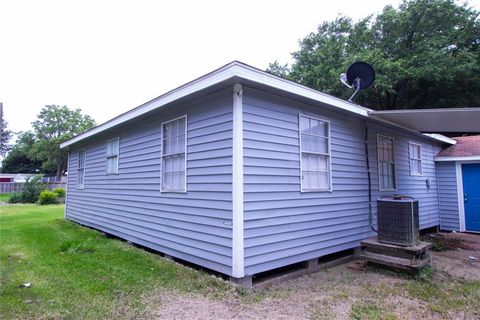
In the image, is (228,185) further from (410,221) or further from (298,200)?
(410,221)

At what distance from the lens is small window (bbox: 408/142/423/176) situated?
7.88 metres

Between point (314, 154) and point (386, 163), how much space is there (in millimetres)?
2798

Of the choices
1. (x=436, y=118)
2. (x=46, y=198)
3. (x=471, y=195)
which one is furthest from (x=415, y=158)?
(x=46, y=198)

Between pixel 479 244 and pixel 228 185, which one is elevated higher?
pixel 228 185

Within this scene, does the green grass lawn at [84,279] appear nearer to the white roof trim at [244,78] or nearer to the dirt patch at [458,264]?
the white roof trim at [244,78]

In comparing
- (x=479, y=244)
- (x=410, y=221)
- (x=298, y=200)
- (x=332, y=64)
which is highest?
(x=332, y=64)

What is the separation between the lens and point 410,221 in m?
4.55

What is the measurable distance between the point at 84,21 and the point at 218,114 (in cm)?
664

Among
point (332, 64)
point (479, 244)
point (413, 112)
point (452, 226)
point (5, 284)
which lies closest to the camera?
point (5, 284)

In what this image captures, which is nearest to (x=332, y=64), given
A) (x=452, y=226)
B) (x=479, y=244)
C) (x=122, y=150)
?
(x=452, y=226)

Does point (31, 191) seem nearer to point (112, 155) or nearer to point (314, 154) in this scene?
point (112, 155)

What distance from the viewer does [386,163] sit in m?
6.89

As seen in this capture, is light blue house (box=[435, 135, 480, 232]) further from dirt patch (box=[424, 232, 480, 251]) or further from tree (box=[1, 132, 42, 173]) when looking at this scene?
tree (box=[1, 132, 42, 173])

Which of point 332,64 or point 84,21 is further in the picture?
point 332,64
